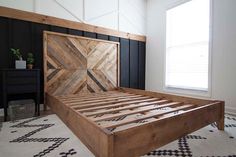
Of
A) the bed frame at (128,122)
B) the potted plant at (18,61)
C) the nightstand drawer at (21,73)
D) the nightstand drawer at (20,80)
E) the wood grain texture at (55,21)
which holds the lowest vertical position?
the bed frame at (128,122)

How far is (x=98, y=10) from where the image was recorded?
12.0 feet

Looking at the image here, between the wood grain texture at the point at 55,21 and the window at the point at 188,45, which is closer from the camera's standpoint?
the wood grain texture at the point at 55,21

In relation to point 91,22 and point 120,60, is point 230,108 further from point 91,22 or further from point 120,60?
point 91,22

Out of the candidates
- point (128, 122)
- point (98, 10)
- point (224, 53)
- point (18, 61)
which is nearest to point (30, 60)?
point (18, 61)

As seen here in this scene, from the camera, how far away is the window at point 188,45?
3230 mm

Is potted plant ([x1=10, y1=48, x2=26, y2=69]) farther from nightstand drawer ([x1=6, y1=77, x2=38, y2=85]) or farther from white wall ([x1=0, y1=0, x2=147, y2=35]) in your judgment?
white wall ([x1=0, y1=0, x2=147, y2=35])

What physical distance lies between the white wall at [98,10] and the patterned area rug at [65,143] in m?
2.08

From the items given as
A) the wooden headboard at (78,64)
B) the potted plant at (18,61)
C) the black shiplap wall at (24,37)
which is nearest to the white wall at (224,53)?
the wooden headboard at (78,64)

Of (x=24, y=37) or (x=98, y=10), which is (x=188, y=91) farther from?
(x=24, y=37)

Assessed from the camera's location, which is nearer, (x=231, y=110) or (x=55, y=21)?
(x=231, y=110)

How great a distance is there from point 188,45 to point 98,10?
6.99 feet

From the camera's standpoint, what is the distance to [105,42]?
368cm

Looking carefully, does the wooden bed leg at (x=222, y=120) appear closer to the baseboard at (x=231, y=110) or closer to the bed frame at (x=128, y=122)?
the bed frame at (x=128, y=122)

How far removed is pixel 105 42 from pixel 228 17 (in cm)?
239
